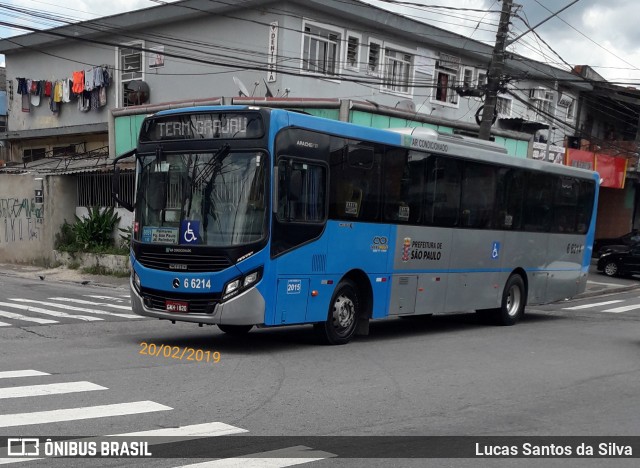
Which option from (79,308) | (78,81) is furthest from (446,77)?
(79,308)

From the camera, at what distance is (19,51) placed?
124 feet

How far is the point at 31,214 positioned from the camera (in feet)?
97.0

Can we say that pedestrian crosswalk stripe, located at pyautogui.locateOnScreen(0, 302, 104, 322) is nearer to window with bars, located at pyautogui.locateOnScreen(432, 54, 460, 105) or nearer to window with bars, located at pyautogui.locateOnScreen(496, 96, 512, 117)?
window with bars, located at pyautogui.locateOnScreen(432, 54, 460, 105)

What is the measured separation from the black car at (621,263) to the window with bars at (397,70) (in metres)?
11.3

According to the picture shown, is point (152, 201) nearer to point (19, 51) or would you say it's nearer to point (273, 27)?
point (273, 27)

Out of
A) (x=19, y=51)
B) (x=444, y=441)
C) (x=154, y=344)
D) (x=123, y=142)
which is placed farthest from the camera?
→ (x=19, y=51)

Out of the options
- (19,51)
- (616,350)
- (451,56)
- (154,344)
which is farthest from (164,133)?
(19,51)

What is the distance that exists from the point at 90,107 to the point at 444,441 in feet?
100

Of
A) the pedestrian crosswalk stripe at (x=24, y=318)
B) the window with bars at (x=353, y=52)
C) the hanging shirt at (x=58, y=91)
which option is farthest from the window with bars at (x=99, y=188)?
the pedestrian crosswalk stripe at (x=24, y=318)

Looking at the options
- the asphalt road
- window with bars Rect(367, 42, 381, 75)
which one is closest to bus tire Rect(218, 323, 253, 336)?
the asphalt road

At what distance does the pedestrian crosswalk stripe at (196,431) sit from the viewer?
6734 millimetres

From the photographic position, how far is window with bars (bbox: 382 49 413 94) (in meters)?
29.9

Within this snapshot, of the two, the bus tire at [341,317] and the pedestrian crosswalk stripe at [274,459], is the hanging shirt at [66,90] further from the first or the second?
the pedestrian crosswalk stripe at [274,459]

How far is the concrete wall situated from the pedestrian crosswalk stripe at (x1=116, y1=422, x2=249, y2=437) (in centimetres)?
2322
